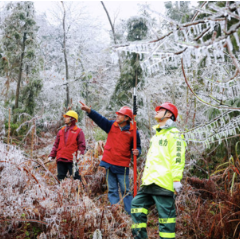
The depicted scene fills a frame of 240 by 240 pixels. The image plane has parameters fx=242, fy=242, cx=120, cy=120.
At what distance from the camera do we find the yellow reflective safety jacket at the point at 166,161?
2.80 meters

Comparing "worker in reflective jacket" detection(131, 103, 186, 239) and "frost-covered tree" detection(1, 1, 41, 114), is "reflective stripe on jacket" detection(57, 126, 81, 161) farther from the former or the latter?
"frost-covered tree" detection(1, 1, 41, 114)

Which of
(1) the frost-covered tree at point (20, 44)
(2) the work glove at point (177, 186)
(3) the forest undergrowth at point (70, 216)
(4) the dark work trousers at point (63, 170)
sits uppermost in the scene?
(1) the frost-covered tree at point (20, 44)

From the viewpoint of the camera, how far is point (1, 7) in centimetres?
1085

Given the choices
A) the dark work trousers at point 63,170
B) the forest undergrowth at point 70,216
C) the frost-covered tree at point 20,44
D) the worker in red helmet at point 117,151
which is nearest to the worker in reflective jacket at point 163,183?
the forest undergrowth at point 70,216

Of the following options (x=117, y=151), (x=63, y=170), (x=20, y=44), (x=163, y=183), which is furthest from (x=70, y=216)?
(x=20, y=44)

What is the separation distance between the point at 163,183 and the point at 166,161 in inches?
10.6

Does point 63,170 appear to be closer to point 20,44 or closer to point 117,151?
point 117,151

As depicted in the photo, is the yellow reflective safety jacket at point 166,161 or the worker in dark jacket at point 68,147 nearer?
the yellow reflective safety jacket at point 166,161

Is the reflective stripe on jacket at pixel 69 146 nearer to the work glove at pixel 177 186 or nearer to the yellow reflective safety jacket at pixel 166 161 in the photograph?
the yellow reflective safety jacket at pixel 166 161

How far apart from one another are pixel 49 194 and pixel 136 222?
131 centimetres

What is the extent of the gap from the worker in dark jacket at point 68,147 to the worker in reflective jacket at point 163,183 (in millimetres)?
2240

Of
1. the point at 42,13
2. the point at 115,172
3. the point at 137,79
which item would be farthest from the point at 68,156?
the point at 42,13

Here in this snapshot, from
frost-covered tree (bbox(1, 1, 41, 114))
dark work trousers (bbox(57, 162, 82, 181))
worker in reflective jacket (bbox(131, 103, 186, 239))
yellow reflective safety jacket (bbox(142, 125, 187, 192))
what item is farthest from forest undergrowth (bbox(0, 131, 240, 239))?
frost-covered tree (bbox(1, 1, 41, 114))

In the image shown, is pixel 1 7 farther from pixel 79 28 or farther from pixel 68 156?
pixel 68 156
